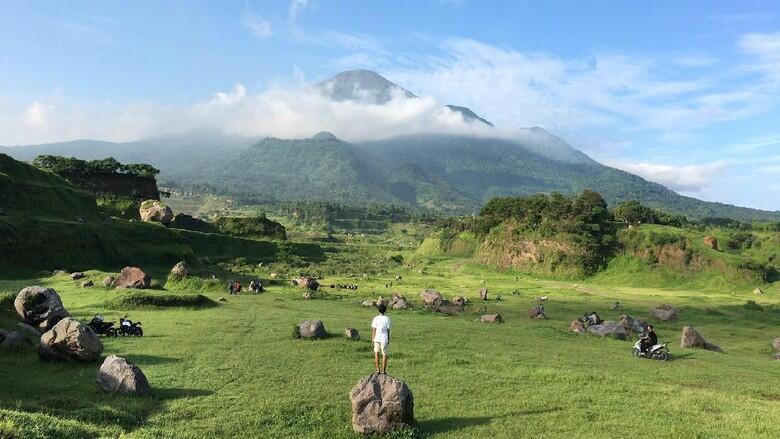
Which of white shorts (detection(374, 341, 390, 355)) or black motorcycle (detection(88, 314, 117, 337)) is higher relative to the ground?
white shorts (detection(374, 341, 390, 355))

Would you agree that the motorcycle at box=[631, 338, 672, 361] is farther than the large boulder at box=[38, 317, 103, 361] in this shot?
Yes

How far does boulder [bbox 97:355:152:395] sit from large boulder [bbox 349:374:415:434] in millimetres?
7971

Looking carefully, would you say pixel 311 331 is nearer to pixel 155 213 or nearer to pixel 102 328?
pixel 102 328

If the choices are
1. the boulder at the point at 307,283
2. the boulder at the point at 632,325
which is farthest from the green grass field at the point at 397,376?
the boulder at the point at 307,283

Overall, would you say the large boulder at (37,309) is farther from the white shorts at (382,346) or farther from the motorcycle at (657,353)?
the motorcycle at (657,353)

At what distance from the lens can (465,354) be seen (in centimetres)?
2664

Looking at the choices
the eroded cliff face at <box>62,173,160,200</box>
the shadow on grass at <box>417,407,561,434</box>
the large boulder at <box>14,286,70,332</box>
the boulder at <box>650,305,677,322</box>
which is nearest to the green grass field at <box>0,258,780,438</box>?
the shadow on grass at <box>417,407,561,434</box>

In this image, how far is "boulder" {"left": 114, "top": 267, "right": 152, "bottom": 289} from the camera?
48125 millimetres

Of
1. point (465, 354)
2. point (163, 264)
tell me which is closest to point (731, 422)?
point (465, 354)

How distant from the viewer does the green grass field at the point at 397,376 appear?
1539cm

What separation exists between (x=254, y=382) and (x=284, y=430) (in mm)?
5332

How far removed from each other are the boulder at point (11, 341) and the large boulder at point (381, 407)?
1764cm

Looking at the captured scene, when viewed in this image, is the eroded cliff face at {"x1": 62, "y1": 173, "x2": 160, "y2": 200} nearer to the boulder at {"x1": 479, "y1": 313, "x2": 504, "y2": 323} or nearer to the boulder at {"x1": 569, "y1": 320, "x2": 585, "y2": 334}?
the boulder at {"x1": 479, "y1": 313, "x2": 504, "y2": 323}

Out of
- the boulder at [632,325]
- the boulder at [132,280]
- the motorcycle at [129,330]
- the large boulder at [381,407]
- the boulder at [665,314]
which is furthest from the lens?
the boulder at [665,314]
